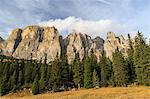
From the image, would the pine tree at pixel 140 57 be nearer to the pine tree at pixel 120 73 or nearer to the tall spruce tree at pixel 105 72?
the pine tree at pixel 120 73

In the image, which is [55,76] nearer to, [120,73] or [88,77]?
[88,77]

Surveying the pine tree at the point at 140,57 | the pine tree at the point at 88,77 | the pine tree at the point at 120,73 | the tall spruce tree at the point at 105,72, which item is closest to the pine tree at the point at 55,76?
the pine tree at the point at 88,77

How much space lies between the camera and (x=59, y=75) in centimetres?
9812

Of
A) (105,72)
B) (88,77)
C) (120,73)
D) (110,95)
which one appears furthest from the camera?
(105,72)

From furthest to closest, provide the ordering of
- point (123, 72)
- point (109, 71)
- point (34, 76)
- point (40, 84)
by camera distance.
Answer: point (34, 76), point (109, 71), point (40, 84), point (123, 72)

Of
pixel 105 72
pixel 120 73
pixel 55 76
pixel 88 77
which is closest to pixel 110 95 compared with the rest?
pixel 120 73

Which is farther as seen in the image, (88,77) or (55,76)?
(55,76)

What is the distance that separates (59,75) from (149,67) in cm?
3829

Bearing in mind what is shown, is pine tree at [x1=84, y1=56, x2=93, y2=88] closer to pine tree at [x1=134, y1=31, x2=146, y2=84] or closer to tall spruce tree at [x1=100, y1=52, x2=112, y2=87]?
tall spruce tree at [x1=100, y1=52, x2=112, y2=87]

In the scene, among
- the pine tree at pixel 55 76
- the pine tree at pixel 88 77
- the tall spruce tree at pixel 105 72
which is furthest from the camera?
the pine tree at pixel 55 76

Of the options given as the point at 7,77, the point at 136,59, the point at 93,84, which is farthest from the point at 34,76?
the point at 136,59

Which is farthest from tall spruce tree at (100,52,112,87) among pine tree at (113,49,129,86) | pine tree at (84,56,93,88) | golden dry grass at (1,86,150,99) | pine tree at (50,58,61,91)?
golden dry grass at (1,86,150,99)

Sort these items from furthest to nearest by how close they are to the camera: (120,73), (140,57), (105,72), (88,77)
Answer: (105,72), (88,77), (120,73), (140,57)

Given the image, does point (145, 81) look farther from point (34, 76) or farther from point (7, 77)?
point (7, 77)
